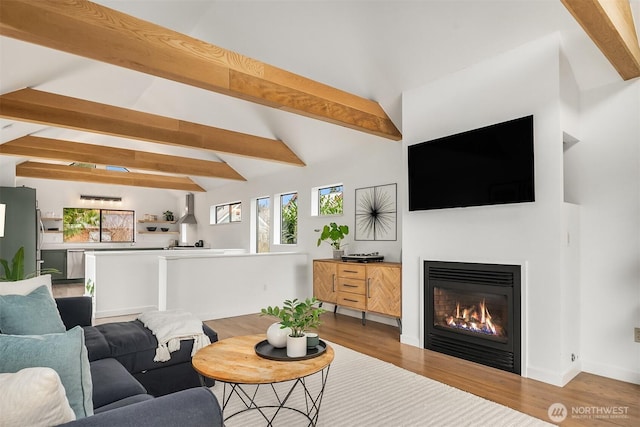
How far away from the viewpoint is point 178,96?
21.4 feet

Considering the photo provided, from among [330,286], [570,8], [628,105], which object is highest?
[570,8]

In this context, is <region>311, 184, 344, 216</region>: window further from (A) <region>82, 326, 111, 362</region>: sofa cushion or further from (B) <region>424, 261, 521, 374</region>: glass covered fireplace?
(A) <region>82, 326, 111, 362</region>: sofa cushion

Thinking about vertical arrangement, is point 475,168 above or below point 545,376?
above

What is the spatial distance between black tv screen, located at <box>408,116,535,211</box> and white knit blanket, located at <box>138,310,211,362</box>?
2.42m

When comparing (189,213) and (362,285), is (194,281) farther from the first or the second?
(189,213)

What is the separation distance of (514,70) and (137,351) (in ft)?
12.2

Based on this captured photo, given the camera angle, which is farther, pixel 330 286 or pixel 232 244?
pixel 232 244

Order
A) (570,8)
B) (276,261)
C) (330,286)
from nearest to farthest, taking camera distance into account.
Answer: (570,8), (330,286), (276,261)

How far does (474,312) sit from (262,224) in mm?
5213

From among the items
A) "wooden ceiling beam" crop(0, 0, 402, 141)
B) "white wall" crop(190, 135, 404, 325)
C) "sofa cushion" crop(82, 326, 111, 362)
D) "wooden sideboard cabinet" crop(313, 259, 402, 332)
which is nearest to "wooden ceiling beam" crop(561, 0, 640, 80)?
"wooden ceiling beam" crop(0, 0, 402, 141)

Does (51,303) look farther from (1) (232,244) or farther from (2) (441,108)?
(1) (232,244)

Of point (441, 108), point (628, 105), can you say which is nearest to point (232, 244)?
point (441, 108)

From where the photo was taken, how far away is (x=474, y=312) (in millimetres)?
3590

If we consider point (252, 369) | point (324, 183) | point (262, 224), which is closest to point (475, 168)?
point (252, 369)
